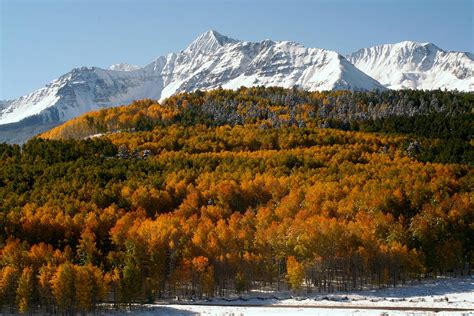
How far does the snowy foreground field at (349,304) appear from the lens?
309ft

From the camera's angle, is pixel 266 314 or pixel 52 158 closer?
pixel 266 314

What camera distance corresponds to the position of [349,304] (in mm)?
99312

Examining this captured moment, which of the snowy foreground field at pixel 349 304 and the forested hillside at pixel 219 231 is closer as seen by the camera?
the snowy foreground field at pixel 349 304

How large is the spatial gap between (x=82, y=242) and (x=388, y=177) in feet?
287

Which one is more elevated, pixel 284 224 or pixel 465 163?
pixel 465 163

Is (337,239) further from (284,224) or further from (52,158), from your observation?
(52,158)

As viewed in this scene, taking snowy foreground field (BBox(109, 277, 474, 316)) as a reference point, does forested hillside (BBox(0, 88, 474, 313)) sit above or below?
above

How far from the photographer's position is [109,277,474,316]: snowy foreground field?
94.1 metres

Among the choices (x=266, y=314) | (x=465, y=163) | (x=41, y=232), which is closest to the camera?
(x=266, y=314)

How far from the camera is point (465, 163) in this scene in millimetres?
195875

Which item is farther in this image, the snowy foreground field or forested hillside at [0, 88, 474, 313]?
forested hillside at [0, 88, 474, 313]

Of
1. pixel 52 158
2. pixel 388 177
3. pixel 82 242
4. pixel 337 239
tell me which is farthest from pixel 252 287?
pixel 52 158

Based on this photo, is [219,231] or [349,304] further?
[219,231]

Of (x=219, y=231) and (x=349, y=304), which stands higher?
(x=219, y=231)
